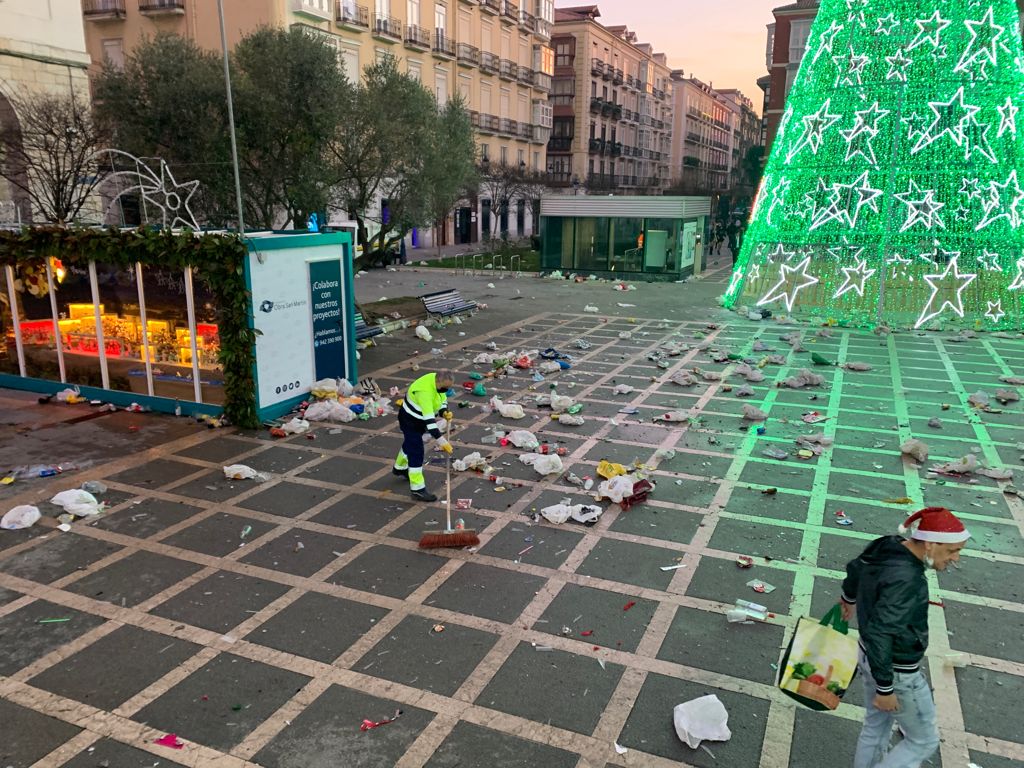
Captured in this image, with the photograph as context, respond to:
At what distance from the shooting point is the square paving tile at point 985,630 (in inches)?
203

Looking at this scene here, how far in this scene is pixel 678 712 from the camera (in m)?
4.43

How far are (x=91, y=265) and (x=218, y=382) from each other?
2768 mm

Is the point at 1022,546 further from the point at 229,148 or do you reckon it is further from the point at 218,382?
the point at 229,148

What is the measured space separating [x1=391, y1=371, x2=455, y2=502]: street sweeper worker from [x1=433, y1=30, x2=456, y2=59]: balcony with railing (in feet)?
124

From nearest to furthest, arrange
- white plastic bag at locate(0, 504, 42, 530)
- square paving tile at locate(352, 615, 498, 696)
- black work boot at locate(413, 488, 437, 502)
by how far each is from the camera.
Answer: square paving tile at locate(352, 615, 498, 696) < white plastic bag at locate(0, 504, 42, 530) < black work boot at locate(413, 488, 437, 502)

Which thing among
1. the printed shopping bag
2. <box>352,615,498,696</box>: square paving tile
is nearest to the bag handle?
the printed shopping bag

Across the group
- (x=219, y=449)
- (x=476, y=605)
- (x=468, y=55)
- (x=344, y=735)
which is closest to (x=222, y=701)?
(x=344, y=735)

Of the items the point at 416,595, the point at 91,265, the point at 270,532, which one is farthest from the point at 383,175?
the point at 416,595

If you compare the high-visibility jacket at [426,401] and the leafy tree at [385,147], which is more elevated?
the leafy tree at [385,147]

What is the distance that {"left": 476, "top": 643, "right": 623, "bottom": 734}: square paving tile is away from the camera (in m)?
4.50

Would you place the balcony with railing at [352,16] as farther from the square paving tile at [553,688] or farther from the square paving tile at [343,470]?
the square paving tile at [553,688]

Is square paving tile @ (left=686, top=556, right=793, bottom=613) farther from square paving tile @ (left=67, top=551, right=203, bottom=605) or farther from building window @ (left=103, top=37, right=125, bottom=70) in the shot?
building window @ (left=103, top=37, right=125, bottom=70)

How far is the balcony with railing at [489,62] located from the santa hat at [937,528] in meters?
46.8

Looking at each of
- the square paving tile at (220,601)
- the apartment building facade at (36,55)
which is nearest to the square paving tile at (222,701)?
the square paving tile at (220,601)
